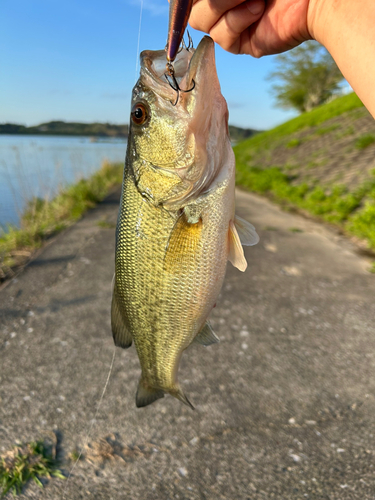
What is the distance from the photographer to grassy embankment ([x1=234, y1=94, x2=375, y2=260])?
8.78 metres

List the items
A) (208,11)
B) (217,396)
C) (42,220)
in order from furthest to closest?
(42,220) → (217,396) → (208,11)

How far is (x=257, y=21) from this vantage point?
1969 mm

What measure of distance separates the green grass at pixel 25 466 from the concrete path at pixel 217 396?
8 centimetres

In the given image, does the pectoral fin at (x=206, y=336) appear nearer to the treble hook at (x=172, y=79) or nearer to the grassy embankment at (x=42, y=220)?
the treble hook at (x=172, y=79)

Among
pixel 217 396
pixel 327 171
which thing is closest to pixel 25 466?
pixel 217 396

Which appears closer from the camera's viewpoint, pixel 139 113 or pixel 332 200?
pixel 139 113

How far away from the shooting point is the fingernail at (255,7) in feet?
5.99

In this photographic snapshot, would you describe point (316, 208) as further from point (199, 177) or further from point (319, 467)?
point (199, 177)

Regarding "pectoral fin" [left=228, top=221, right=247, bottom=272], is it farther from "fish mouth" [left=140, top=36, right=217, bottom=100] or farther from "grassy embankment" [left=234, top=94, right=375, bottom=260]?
"grassy embankment" [left=234, top=94, right=375, bottom=260]

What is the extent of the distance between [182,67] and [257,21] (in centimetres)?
86

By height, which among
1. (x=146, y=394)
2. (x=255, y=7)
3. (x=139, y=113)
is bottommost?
(x=146, y=394)

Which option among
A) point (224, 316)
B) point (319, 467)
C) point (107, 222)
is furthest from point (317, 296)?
point (107, 222)

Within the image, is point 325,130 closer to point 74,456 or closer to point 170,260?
point 74,456

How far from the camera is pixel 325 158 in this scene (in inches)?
514
